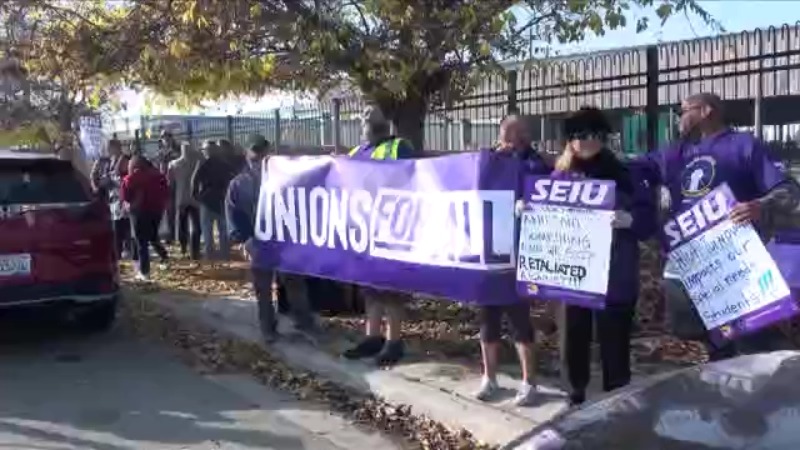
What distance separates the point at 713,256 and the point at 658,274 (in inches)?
109

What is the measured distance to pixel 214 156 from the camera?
14109 millimetres

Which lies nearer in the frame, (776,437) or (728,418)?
(776,437)

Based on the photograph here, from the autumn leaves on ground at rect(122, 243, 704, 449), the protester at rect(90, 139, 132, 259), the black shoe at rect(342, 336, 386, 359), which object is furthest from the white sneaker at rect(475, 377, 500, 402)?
the protester at rect(90, 139, 132, 259)

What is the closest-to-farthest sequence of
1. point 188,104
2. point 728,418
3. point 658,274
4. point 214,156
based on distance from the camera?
1. point 728,418
2. point 658,274
3. point 188,104
4. point 214,156

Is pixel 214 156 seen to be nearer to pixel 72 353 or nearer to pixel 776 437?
pixel 72 353

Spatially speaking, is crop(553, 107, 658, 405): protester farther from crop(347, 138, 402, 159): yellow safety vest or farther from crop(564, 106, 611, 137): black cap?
crop(347, 138, 402, 159): yellow safety vest

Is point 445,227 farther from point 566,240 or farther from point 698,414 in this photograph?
point 698,414

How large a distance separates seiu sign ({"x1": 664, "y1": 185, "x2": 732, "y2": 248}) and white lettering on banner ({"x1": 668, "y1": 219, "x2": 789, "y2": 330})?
1.1 inches

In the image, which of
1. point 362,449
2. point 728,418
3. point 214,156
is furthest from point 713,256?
point 214,156

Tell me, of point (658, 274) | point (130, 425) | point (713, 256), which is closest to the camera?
point (713, 256)

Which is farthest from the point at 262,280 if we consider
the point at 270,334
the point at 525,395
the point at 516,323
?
the point at 525,395

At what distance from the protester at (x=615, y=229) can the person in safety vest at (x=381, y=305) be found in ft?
5.95

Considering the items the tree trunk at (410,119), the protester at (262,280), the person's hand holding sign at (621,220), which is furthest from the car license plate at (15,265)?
the person's hand holding sign at (621,220)

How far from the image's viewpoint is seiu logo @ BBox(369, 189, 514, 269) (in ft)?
21.3
